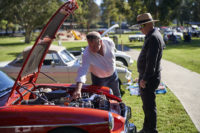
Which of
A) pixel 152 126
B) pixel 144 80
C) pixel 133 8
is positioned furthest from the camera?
pixel 133 8

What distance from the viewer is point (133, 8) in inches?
1101

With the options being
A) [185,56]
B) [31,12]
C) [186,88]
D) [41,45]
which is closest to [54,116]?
[41,45]

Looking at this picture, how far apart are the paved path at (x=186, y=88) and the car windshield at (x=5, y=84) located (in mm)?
3492

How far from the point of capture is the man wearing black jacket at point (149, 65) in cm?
344

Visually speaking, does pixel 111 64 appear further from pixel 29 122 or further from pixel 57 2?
pixel 57 2

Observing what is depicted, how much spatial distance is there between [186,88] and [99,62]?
14.2 ft

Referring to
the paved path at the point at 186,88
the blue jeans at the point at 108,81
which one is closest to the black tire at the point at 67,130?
the blue jeans at the point at 108,81

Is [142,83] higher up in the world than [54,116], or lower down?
higher up

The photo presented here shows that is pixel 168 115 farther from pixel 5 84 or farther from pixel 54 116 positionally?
pixel 5 84

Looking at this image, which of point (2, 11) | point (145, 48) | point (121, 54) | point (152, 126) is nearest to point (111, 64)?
point (145, 48)

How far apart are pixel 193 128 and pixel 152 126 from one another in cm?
99

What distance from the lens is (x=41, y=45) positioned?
131 inches

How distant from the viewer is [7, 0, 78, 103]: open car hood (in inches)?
121

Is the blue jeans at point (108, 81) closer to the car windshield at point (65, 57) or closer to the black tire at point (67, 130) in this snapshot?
the black tire at point (67, 130)
